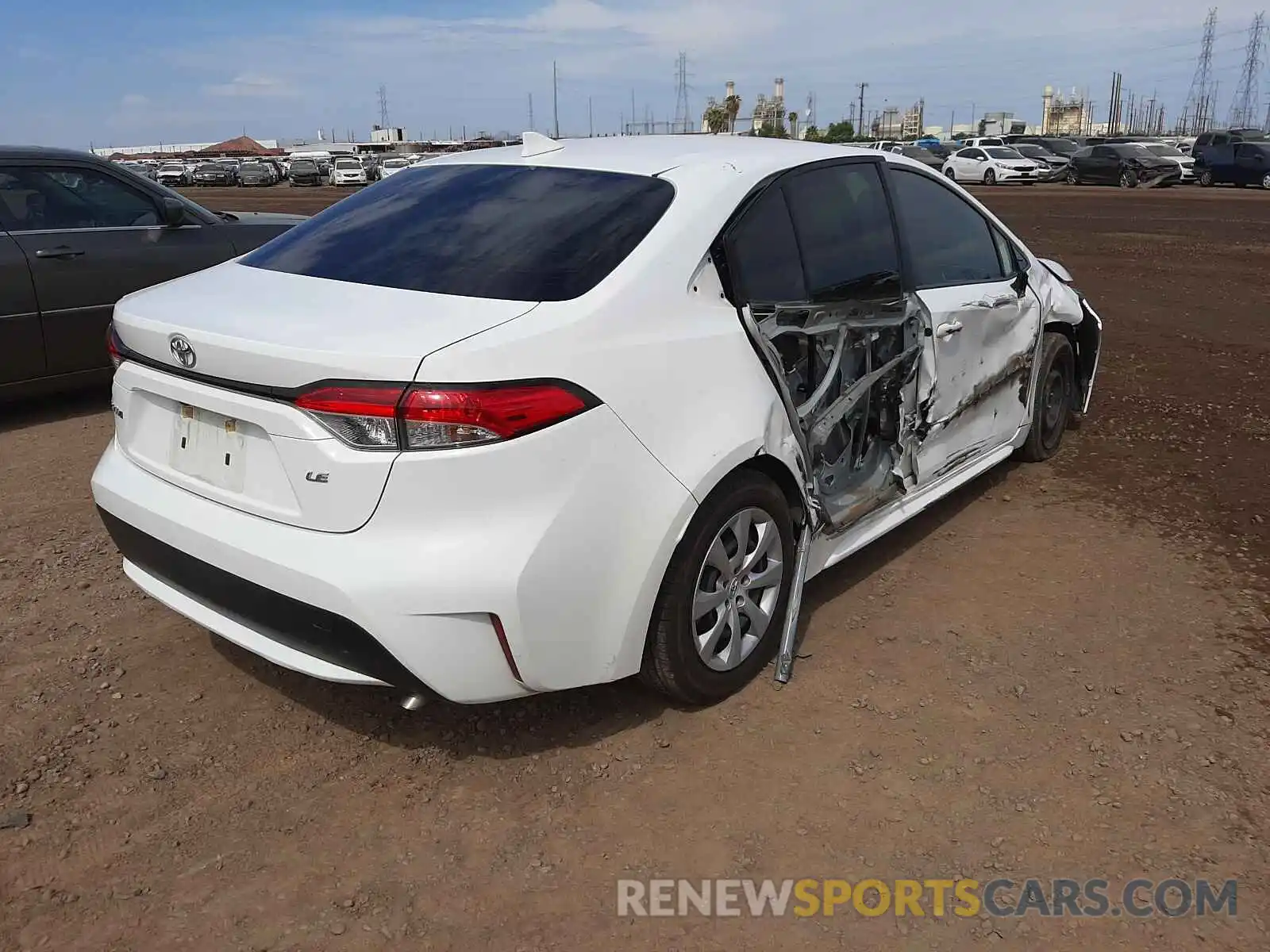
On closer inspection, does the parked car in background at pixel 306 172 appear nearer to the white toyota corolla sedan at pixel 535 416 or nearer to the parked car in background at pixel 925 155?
the parked car in background at pixel 925 155

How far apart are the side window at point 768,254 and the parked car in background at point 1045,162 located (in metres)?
35.5

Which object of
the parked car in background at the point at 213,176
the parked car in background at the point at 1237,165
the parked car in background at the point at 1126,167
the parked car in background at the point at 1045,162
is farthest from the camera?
the parked car in background at the point at 213,176

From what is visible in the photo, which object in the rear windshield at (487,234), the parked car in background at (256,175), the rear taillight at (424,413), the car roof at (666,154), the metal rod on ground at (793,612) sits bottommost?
the parked car in background at (256,175)

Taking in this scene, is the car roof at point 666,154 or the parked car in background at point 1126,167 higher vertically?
the car roof at point 666,154

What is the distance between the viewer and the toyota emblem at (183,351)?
280 centimetres

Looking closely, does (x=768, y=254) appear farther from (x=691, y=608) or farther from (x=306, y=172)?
(x=306, y=172)

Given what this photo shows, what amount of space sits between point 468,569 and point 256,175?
58.7m

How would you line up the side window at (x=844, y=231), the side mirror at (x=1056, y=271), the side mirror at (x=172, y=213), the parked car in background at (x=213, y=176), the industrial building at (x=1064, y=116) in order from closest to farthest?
1. the side window at (x=844, y=231)
2. the side mirror at (x=1056, y=271)
3. the side mirror at (x=172, y=213)
4. the parked car in background at (x=213, y=176)
5. the industrial building at (x=1064, y=116)

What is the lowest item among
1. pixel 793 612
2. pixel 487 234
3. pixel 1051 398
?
pixel 793 612

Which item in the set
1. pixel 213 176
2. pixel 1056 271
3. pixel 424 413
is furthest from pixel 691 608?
pixel 213 176

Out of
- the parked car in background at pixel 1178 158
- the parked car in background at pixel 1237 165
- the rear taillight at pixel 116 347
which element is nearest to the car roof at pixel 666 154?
the rear taillight at pixel 116 347

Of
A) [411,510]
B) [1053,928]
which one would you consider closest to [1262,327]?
[1053,928]

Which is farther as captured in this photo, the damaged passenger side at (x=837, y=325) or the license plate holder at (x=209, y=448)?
the damaged passenger side at (x=837, y=325)

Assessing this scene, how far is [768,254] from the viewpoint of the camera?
342 centimetres
